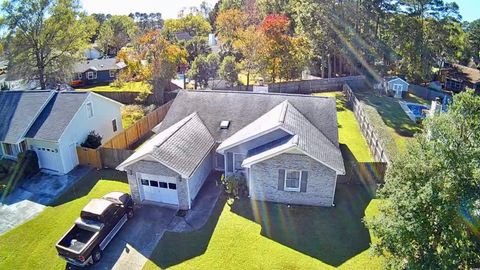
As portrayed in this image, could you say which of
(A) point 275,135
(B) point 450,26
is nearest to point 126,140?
(A) point 275,135

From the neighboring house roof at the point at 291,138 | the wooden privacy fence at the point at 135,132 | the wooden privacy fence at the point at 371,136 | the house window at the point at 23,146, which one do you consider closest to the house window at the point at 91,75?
the wooden privacy fence at the point at 135,132

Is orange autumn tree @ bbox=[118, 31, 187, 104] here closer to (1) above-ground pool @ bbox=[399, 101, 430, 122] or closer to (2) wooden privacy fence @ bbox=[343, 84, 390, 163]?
(2) wooden privacy fence @ bbox=[343, 84, 390, 163]

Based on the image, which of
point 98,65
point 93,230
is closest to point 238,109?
point 93,230

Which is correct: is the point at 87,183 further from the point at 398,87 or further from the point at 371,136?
the point at 398,87

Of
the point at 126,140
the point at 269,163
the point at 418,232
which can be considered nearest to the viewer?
the point at 418,232

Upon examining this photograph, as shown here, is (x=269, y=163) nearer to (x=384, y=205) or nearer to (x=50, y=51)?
(x=384, y=205)
